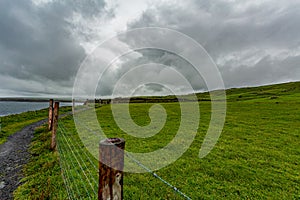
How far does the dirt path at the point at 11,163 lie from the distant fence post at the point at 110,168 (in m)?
5.32

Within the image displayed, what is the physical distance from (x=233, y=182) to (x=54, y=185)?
6.07 metres

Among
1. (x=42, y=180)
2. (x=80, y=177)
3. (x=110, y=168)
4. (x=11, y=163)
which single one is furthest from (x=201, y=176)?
(x=11, y=163)

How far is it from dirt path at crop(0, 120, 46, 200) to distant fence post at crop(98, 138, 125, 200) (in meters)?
5.32

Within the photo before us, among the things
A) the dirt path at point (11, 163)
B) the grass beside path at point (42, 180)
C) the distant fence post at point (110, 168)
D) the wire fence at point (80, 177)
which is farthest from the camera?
the dirt path at point (11, 163)

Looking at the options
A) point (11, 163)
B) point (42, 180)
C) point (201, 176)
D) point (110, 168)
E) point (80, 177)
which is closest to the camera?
point (110, 168)

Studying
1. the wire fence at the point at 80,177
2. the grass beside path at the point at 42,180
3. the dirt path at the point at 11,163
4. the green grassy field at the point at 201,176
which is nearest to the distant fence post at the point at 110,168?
the wire fence at the point at 80,177

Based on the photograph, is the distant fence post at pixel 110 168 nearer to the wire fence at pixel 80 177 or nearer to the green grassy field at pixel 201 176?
the wire fence at pixel 80 177

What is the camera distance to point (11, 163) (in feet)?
27.5

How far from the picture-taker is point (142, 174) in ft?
22.6

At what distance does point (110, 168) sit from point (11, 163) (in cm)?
886

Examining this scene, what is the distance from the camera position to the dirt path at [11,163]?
609 centimetres

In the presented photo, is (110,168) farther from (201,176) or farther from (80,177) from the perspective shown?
(201,176)

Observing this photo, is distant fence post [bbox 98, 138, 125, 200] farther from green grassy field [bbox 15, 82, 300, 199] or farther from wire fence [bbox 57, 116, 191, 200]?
green grassy field [bbox 15, 82, 300, 199]

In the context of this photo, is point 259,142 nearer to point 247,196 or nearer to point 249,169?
point 249,169
